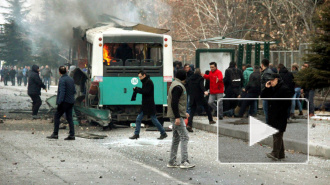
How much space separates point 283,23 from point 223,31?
3939 mm

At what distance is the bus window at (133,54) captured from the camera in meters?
18.7

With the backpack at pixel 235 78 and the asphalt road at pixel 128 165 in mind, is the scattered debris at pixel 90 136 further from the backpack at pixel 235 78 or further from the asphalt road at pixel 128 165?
the backpack at pixel 235 78

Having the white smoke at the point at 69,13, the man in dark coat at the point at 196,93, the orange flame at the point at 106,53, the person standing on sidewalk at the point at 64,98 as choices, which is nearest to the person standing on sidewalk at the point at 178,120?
the person standing on sidewalk at the point at 64,98

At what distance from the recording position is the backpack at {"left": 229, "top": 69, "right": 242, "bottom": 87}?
67.3ft

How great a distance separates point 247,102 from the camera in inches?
339

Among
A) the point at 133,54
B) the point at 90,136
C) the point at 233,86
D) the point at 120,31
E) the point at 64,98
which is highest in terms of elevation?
the point at 120,31

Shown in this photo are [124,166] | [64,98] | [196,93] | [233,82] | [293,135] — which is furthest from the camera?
[233,82]

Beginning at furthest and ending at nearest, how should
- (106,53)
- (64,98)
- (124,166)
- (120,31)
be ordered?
1. (120,31)
2. (106,53)
3. (64,98)
4. (124,166)

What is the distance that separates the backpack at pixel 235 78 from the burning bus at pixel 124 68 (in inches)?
103

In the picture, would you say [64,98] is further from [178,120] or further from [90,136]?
[178,120]
